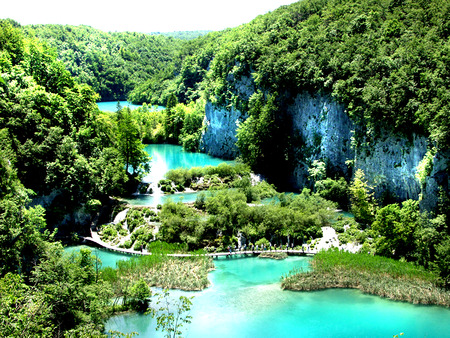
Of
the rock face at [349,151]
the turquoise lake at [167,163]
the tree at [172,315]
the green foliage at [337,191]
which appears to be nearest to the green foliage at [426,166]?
the rock face at [349,151]

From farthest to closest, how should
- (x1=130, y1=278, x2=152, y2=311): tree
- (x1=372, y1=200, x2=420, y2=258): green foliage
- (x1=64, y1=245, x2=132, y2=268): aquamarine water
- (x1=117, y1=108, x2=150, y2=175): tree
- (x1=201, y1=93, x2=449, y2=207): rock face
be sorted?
(x1=117, y1=108, x2=150, y2=175): tree, (x1=201, y1=93, x2=449, y2=207): rock face, (x1=64, y1=245, x2=132, y2=268): aquamarine water, (x1=372, y1=200, x2=420, y2=258): green foliage, (x1=130, y1=278, x2=152, y2=311): tree

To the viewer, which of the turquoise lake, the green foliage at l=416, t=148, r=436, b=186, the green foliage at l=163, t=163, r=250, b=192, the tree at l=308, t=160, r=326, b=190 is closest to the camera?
the green foliage at l=416, t=148, r=436, b=186

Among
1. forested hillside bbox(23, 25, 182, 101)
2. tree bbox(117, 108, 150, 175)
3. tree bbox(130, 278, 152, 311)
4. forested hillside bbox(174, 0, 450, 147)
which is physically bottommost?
tree bbox(130, 278, 152, 311)

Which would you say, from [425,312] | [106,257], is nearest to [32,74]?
[106,257]

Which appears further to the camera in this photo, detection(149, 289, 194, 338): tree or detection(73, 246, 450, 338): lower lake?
detection(73, 246, 450, 338): lower lake

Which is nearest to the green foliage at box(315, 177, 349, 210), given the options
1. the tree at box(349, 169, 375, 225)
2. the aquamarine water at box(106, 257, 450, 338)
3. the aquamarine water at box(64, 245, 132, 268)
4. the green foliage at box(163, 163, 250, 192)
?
the tree at box(349, 169, 375, 225)

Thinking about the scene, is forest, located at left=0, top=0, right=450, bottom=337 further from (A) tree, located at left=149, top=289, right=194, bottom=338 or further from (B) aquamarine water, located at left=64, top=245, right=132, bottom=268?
(A) tree, located at left=149, top=289, right=194, bottom=338
